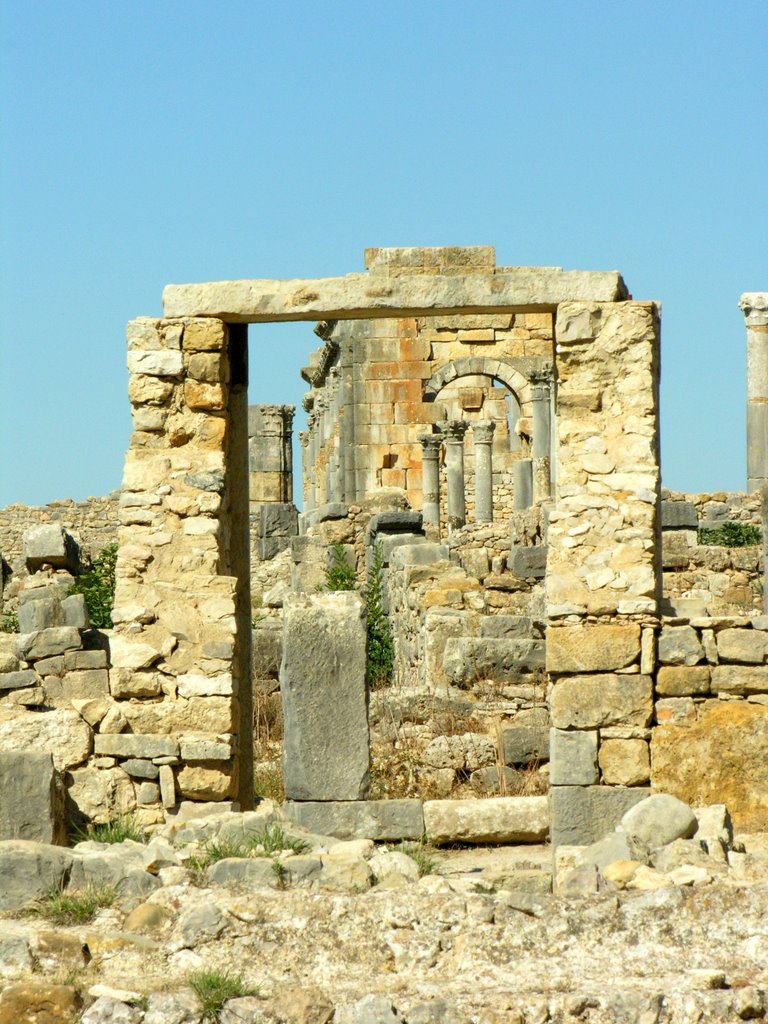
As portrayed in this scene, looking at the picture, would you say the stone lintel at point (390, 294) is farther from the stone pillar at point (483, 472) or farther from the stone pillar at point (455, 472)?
the stone pillar at point (483, 472)

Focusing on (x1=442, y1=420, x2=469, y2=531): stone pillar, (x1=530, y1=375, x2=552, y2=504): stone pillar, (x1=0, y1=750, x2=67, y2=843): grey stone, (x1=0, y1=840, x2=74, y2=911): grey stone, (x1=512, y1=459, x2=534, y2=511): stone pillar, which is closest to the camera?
(x1=0, y1=840, x2=74, y2=911): grey stone

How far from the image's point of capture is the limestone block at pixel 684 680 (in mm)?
9469

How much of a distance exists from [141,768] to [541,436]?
15.0 m

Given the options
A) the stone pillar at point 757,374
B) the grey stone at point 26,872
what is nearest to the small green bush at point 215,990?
the grey stone at point 26,872

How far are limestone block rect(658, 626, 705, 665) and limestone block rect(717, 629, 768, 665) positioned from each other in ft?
0.42

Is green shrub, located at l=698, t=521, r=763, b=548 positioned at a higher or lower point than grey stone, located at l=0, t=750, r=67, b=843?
higher

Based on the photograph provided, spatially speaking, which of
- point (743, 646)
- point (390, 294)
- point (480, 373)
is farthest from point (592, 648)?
point (480, 373)

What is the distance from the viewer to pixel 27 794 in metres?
8.80

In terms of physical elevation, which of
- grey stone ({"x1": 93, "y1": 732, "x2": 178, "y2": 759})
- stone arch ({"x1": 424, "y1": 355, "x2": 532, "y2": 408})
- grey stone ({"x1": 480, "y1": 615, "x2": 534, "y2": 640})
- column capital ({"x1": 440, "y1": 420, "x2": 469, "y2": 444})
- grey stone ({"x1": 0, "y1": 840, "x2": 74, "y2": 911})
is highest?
stone arch ({"x1": 424, "y1": 355, "x2": 532, "y2": 408})

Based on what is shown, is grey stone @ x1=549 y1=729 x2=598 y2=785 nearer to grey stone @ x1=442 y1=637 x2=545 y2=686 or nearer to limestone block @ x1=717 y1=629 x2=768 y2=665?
limestone block @ x1=717 y1=629 x2=768 y2=665

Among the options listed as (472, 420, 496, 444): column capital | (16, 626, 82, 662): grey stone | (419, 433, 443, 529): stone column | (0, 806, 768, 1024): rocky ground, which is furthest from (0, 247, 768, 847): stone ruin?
(472, 420, 496, 444): column capital

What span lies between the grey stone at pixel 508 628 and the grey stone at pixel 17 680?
13.9ft

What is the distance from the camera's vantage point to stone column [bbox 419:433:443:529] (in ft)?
78.8

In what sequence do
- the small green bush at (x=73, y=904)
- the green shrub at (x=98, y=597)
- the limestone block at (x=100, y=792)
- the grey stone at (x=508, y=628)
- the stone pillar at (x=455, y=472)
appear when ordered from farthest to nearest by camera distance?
the stone pillar at (x=455, y=472), the green shrub at (x=98, y=597), the grey stone at (x=508, y=628), the limestone block at (x=100, y=792), the small green bush at (x=73, y=904)
